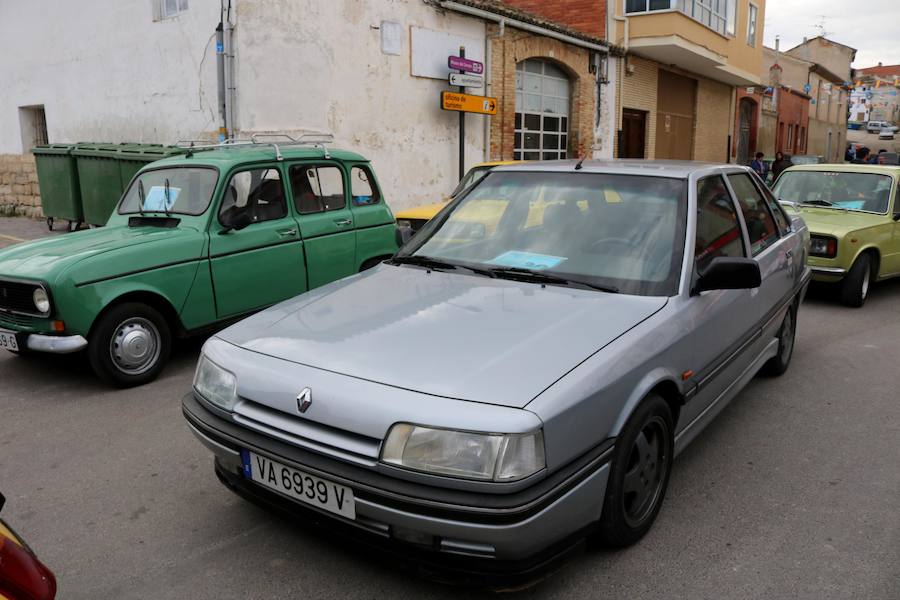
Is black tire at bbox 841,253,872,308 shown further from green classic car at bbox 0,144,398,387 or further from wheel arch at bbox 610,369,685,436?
wheel arch at bbox 610,369,685,436

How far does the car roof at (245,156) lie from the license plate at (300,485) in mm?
3744

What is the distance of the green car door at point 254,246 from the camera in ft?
18.6

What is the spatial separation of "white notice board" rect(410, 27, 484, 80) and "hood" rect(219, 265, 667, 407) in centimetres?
1104

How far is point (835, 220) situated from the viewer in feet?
27.3

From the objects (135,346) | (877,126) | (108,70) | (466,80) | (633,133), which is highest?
(877,126)

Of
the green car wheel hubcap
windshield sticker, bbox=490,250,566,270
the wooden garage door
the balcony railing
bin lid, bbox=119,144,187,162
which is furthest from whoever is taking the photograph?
the wooden garage door

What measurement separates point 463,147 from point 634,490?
12.6m

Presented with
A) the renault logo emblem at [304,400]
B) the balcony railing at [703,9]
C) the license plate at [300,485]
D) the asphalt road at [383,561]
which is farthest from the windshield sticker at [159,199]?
the balcony railing at [703,9]

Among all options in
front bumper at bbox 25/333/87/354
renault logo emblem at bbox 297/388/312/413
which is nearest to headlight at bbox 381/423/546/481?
renault logo emblem at bbox 297/388/312/413

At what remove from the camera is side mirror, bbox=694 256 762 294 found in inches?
127

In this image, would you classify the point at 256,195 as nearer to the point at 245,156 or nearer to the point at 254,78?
the point at 245,156

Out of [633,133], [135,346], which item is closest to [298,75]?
[135,346]

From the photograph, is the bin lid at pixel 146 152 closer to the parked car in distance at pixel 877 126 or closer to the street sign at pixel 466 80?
the street sign at pixel 466 80

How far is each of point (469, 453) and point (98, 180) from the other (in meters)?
10.9
